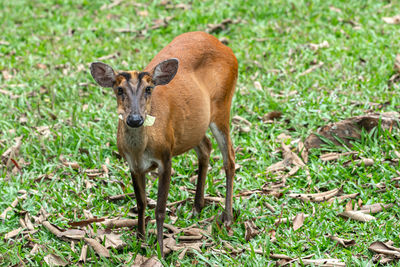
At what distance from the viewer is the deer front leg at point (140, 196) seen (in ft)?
16.8

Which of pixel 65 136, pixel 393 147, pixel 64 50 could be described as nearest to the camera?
pixel 393 147

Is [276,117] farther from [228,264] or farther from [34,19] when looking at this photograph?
[34,19]

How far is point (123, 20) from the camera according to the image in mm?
10719

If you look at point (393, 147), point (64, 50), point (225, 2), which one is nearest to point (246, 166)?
point (393, 147)

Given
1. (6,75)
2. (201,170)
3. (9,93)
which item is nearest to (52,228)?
(201,170)

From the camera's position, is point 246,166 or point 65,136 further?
point 65,136

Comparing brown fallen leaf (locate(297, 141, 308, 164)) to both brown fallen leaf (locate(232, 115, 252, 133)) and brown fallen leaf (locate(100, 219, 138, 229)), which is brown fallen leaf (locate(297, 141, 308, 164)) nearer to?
brown fallen leaf (locate(232, 115, 252, 133))

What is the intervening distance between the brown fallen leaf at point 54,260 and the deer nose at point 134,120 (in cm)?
150

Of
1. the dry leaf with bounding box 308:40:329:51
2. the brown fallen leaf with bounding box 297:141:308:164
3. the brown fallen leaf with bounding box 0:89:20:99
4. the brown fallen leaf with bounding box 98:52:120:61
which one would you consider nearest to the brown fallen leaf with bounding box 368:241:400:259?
the brown fallen leaf with bounding box 297:141:308:164

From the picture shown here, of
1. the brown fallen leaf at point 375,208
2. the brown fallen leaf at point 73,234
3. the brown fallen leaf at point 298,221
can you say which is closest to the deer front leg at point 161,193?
the brown fallen leaf at point 73,234

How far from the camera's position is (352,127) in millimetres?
6570

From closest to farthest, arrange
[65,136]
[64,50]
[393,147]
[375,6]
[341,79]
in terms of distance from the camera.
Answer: [393,147]
[65,136]
[341,79]
[64,50]
[375,6]

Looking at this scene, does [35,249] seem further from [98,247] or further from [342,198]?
[342,198]

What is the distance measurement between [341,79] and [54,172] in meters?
4.14
